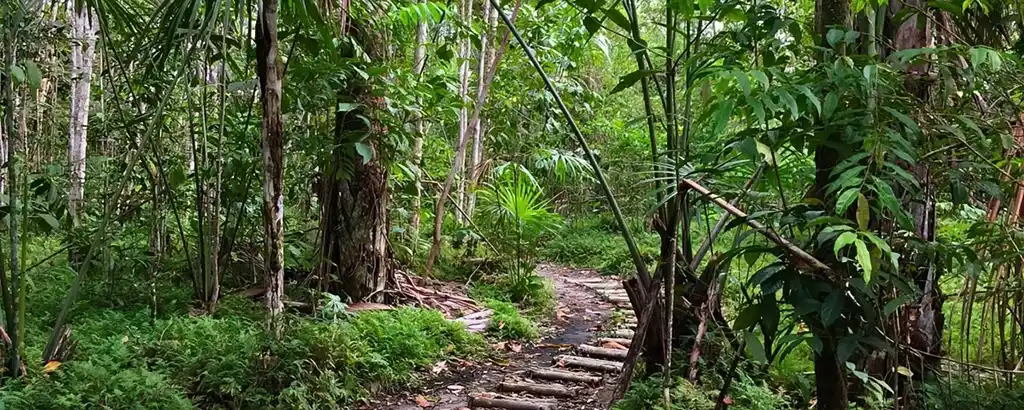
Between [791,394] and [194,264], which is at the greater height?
[194,264]

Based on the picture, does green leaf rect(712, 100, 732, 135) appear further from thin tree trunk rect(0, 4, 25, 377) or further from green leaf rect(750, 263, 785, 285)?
thin tree trunk rect(0, 4, 25, 377)

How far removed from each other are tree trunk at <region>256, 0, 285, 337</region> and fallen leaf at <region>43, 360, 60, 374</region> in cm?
101

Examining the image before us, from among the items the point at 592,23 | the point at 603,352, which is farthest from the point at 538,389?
the point at 592,23

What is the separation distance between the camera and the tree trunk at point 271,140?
11.5ft

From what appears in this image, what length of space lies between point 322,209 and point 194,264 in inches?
41.9

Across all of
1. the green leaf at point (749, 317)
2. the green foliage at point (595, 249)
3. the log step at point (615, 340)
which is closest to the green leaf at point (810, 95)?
the green leaf at point (749, 317)

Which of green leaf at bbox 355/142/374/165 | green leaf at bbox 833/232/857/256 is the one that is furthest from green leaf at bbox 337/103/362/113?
green leaf at bbox 833/232/857/256

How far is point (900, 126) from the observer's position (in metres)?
2.05

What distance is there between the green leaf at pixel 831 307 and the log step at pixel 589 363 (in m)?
2.82

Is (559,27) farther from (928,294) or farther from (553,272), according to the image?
(928,294)

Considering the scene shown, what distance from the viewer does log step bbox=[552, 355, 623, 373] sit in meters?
4.68

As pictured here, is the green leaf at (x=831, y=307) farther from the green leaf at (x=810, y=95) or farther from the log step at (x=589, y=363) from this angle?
the log step at (x=589, y=363)

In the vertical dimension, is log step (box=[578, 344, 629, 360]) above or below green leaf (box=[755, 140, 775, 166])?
below

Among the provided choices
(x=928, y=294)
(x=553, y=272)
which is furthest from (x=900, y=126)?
(x=553, y=272)
